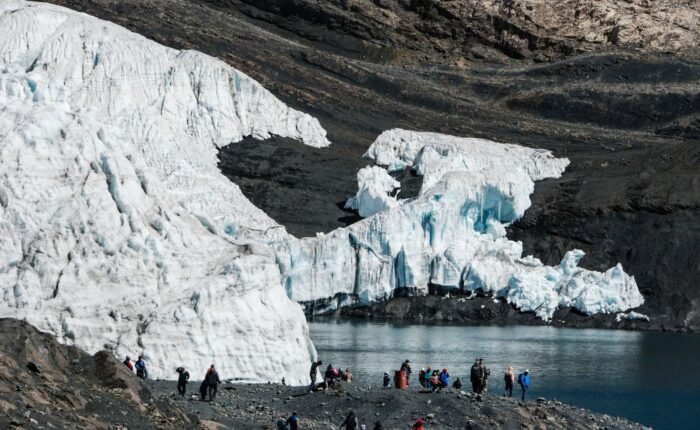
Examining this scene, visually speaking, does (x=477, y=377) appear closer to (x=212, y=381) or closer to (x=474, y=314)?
(x=212, y=381)

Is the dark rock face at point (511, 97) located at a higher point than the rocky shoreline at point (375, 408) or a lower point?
higher

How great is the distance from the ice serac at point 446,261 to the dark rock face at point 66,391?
48.6 m

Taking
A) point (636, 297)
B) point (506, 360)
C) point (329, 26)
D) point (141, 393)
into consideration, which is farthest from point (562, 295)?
point (329, 26)

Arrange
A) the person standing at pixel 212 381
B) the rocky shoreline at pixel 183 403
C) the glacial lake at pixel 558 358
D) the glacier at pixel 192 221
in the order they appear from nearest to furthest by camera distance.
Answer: the rocky shoreline at pixel 183 403 < the person standing at pixel 212 381 < the glacier at pixel 192 221 < the glacial lake at pixel 558 358

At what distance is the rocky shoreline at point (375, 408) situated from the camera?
3105 cm

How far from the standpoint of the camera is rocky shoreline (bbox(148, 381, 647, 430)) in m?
31.0

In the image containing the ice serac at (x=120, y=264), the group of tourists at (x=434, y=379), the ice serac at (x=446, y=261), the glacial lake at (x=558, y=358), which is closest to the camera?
the ice serac at (x=120, y=264)

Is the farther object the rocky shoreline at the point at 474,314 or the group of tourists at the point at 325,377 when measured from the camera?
the rocky shoreline at the point at 474,314

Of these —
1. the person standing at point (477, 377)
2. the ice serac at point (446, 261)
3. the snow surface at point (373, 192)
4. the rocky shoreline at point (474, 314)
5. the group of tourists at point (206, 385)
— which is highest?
the snow surface at point (373, 192)

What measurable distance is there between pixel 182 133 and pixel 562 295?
27.3 meters

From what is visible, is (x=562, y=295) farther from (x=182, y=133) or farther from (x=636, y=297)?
(x=182, y=133)

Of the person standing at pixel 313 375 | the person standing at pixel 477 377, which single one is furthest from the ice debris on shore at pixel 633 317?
the person standing at pixel 313 375

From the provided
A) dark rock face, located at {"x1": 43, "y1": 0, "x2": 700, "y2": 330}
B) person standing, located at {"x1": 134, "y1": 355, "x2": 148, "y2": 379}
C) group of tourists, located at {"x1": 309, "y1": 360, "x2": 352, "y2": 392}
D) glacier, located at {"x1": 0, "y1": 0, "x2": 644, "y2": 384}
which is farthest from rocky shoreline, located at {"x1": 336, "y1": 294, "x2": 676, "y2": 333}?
person standing, located at {"x1": 134, "y1": 355, "x2": 148, "y2": 379}

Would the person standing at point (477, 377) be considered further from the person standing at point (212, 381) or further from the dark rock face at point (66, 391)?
the dark rock face at point (66, 391)
